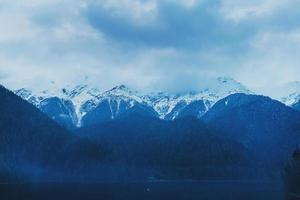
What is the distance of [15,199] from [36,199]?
A: 7.65 m

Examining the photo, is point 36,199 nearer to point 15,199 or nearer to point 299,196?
point 15,199

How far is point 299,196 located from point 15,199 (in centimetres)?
9609

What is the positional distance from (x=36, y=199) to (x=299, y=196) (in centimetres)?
8982

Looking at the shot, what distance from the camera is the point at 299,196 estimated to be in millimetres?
198750

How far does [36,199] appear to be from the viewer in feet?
643

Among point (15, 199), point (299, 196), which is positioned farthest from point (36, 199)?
point (299, 196)
